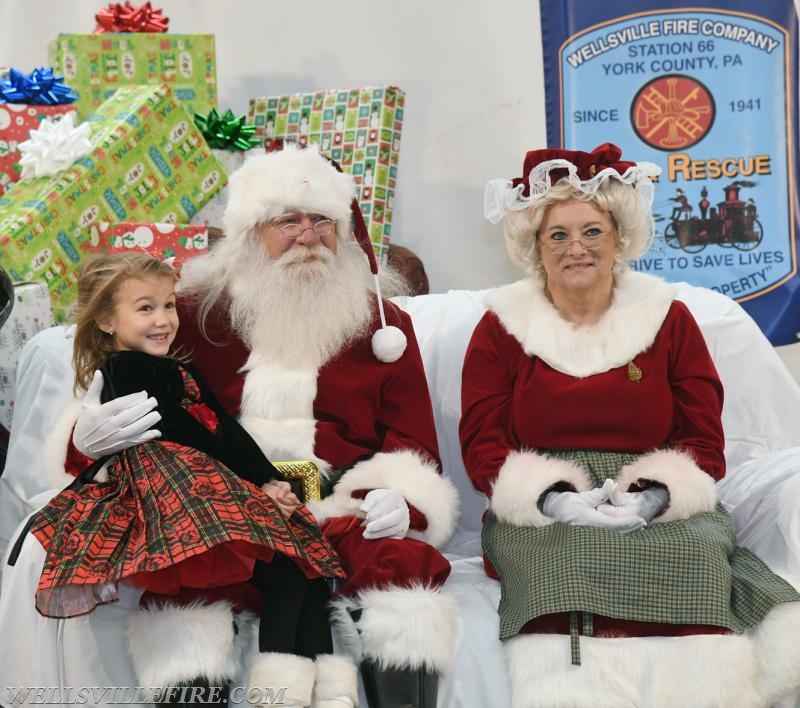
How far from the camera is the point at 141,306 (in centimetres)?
235

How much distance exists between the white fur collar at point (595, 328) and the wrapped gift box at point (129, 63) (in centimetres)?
191

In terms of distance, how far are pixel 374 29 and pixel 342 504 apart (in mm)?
2869

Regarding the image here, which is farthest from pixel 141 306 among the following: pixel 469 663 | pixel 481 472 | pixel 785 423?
pixel 785 423

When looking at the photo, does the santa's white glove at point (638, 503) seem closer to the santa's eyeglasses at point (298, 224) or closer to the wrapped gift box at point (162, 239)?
the santa's eyeglasses at point (298, 224)

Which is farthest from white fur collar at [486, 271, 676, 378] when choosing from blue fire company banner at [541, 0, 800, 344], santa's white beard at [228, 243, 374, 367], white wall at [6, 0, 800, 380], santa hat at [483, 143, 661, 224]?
white wall at [6, 0, 800, 380]

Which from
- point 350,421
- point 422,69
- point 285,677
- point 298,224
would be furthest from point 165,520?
point 422,69

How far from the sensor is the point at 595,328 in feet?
8.42

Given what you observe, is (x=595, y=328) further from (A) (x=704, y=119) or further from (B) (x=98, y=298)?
(A) (x=704, y=119)

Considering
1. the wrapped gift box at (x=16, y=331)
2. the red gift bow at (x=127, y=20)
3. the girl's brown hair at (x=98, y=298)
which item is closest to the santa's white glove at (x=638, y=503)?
the girl's brown hair at (x=98, y=298)

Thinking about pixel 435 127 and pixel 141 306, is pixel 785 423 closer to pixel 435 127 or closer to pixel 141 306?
pixel 141 306

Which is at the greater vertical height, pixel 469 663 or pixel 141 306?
pixel 141 306

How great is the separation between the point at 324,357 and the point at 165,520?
71 centimetres

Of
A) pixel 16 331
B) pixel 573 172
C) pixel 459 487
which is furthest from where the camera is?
pixel 16 331

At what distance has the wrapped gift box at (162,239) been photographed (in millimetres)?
3246
